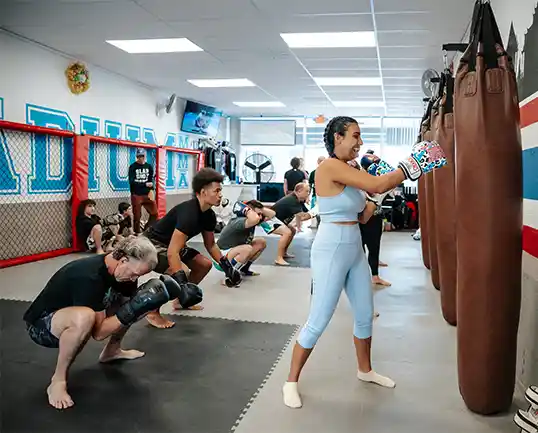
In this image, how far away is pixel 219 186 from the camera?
402 cm

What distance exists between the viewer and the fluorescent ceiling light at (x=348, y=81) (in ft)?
29.6

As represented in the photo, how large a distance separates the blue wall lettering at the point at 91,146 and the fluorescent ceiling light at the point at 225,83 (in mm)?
2052

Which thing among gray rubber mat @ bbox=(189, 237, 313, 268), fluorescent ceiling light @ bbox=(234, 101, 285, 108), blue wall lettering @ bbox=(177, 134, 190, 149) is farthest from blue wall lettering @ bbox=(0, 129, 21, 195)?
fluorescent ceiling light @ bbox=(234, 101, 285, 108)

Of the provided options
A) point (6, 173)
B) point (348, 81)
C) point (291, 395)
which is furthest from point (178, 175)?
point (291, 395)

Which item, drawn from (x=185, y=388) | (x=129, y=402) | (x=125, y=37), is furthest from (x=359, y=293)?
(x=125, y=37)

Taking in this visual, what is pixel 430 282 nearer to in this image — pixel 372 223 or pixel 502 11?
pixel 372 223

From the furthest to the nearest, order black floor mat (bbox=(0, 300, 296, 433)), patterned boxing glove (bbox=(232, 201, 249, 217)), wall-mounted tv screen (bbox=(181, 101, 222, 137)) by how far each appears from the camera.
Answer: wall-mounted tv screen (bbox=(181, 101, 222, 137)) → patterned boxing glove (bbox=(232, 201, 249, 217)) → black floor mat (bbox=(0, 300, 296, 433))

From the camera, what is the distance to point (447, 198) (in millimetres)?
3816

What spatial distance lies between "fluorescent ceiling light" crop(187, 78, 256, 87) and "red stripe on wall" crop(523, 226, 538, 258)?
7.23 m

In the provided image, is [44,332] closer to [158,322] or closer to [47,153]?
[158,322]

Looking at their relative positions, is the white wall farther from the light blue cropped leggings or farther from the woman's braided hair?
the light blue cropped leggings

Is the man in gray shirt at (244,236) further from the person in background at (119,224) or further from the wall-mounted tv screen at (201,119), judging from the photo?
the wall-mounted tv screen at (201,119)

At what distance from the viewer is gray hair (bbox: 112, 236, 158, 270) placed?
102 inches

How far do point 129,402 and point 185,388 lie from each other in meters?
0.31
